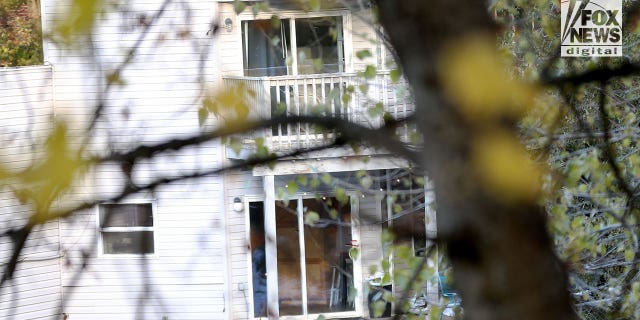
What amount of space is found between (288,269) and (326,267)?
39 centimetres

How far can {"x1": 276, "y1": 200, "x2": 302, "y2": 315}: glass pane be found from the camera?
27.4ft

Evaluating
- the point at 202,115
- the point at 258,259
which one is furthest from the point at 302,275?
the point at 202,115

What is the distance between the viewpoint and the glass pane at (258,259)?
8266 millimetres

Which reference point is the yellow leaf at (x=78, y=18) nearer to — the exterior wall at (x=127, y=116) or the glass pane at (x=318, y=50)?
the exterior wall at (x=127, y=116)

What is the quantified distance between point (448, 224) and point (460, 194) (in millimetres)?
33

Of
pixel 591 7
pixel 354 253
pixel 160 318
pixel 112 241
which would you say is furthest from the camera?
pixel 112 241

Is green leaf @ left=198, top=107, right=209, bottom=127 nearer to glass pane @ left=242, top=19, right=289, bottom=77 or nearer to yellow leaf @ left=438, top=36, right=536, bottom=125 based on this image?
yellow leaf @ left=438, top=36, right=536, bottom=125

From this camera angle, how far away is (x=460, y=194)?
0.72 metres

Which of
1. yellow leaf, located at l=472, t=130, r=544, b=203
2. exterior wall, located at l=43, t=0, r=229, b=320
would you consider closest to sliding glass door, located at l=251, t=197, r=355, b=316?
exterior wall, located at l=43, t=0, r=229, b=320

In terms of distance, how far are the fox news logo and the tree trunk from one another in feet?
10.2

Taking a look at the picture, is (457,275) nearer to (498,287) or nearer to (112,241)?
(498,287)

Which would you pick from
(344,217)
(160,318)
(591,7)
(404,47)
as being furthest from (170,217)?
(404,47)

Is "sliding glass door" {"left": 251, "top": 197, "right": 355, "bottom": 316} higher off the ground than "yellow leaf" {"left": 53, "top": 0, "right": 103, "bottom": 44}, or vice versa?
"yellow leaf" {"left": 53, "top": 0, "right": 103, "bottom": 44}

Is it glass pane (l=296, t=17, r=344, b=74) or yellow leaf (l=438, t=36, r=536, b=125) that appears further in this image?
glass pane (l=296, t=17, r=344, b=74)
